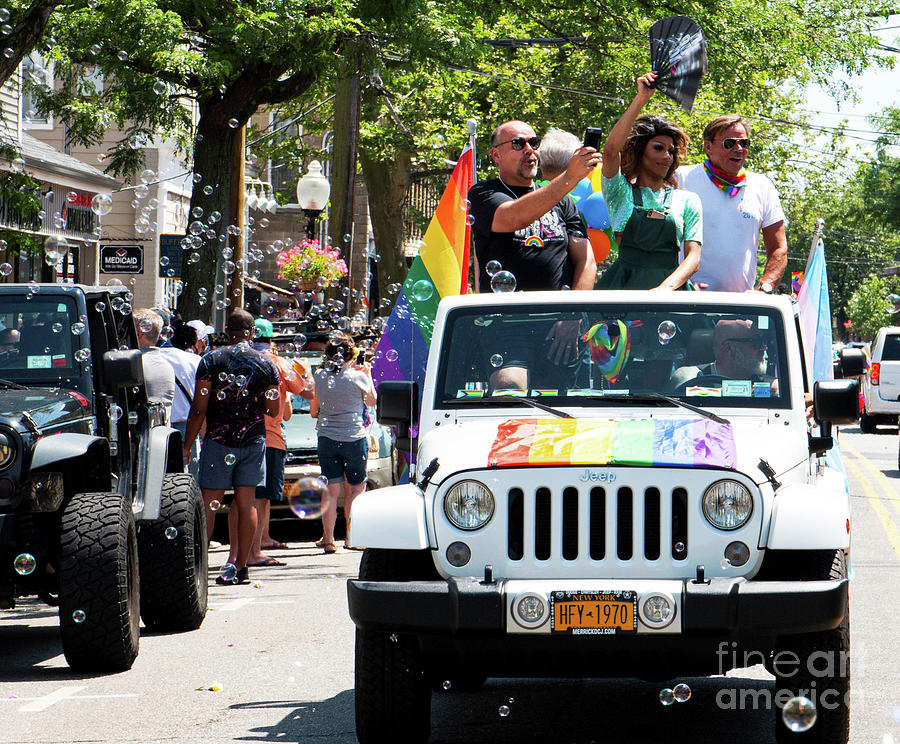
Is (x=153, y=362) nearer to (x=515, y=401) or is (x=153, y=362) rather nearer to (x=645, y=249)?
(x=645, y=249)

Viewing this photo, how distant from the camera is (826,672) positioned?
214 inches

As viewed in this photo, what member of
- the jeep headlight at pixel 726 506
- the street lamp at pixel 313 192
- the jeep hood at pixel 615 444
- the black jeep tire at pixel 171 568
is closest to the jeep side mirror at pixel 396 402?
the jeep hood at pixel 615 444

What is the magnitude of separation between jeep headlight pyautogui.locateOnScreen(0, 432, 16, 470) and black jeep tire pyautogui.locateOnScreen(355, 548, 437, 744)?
8.10 ft

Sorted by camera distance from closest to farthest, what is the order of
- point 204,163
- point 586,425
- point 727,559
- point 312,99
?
point 727,559, point 586,425, point 204,163, point 312,99

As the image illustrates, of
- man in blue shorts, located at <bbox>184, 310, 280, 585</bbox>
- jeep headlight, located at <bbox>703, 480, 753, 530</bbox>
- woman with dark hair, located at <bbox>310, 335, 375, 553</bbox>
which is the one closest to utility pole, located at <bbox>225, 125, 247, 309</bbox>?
woman with dark hair, located at <bbox>310, 335, 375, 553</bbox>

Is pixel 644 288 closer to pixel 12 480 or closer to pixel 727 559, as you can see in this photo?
pixel 727 559

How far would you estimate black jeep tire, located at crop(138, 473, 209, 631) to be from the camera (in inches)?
346

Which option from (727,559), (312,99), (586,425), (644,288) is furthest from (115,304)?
(312,99)

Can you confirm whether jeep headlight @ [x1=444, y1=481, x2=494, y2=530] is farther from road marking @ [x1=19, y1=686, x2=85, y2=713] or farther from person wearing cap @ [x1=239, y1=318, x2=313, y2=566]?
person wearing cap @ [x1=239, y1=318, x2=313, y2=566]

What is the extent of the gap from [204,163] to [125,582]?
1131 cm

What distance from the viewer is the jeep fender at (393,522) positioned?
5523mm

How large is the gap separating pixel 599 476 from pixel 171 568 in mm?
3958

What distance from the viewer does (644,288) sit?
7.67 meters

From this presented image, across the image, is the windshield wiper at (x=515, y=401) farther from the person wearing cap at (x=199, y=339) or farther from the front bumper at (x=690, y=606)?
the person wearing cap at (x=199, y=339)
